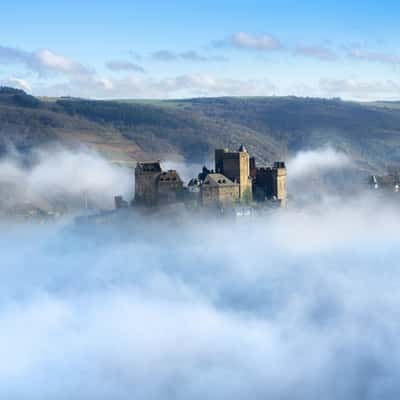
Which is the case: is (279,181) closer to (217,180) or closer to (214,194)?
(217,180)

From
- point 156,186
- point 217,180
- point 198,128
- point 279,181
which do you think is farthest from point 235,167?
point 198,128

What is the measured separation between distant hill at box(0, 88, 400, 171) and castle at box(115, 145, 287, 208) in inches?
1851

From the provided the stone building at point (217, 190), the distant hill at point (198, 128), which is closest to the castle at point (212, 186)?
the stone building at point (217, 190)

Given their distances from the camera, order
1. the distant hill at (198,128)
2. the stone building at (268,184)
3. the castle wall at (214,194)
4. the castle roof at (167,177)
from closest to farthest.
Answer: the castle wall at (214,194) → the castle roof at (167,177) → the stone building at (268,184) → the distant hill at (198,128)

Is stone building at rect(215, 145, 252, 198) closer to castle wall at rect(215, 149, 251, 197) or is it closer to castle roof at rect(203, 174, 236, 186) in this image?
castle wall at rect(215, 149, 251, 197)

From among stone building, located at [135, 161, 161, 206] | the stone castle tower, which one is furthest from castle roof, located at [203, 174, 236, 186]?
the stone castle tower

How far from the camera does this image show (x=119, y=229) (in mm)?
64062

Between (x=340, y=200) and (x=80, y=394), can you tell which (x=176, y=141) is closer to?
(x=340, y=200)

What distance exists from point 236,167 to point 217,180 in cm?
185

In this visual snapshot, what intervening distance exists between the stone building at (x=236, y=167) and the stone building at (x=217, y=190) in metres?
0.66

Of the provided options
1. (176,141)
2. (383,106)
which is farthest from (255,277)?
(383,106)

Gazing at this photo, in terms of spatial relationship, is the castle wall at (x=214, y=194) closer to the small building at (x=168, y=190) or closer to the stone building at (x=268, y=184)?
the small building at (x=168, y=190)

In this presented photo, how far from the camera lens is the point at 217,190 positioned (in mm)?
61594

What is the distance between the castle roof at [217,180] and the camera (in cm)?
6178
